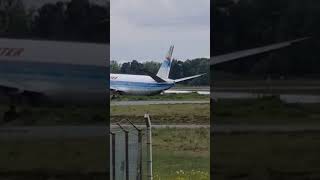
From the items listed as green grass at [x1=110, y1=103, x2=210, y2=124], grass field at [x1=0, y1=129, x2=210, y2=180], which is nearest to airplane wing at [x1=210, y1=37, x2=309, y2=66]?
grass field at [x1=0, y1=129, x2=210, y2=180]

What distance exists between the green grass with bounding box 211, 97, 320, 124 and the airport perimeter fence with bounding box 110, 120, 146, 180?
3.38ft

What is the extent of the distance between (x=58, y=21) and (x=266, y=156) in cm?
171

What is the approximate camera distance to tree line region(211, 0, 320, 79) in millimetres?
3967

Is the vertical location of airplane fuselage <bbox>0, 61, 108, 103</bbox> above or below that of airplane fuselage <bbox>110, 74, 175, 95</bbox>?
above

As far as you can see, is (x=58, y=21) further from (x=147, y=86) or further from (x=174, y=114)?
(x=147, y=86)

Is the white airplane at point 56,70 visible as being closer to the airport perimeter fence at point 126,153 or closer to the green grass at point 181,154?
the airport perimeter fence at point 126,153

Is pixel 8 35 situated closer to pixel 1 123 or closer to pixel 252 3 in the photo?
pixel 1 123

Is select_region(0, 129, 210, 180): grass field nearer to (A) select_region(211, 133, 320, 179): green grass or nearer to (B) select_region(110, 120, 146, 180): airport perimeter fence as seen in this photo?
(B) select_region(110, 120, 146, 180): airport perimeter fence

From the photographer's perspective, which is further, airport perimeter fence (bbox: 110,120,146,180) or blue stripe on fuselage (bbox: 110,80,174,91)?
blue stripe on fuselage (bbox: 110,80,174,91)

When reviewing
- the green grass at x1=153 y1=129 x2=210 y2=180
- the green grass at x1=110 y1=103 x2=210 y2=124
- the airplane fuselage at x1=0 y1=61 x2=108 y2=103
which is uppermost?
the airplane fuselage at x1=0 y1=61 x2=108 y2=103

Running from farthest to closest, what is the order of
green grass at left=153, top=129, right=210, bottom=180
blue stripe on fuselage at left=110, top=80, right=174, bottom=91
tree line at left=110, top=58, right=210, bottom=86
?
blue stripe on fuselage at left=110, top=80, right=174, bottom=91
green grass at left=153, top=129, right=210, bottom=180
tree line at left=110, top=58, right=210, bottom=86

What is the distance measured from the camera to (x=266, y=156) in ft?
13.1

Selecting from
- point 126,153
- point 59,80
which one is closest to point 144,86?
point 126,153

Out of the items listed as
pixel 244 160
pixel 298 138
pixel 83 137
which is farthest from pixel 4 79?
pixel 298 138
